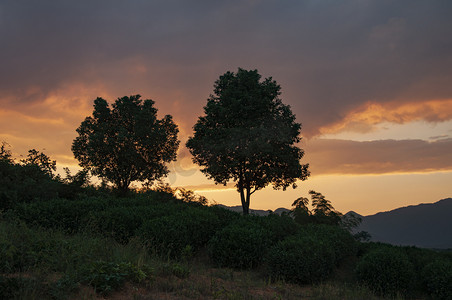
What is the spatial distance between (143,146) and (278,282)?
30.7 metres

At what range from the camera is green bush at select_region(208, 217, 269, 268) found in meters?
12.3

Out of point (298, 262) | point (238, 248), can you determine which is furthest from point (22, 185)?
point (298, 262)

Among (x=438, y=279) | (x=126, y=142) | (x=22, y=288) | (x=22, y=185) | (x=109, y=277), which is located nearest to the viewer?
(x=22, y=288)

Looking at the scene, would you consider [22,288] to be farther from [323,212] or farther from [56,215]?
[323,212]

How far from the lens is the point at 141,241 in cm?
1236

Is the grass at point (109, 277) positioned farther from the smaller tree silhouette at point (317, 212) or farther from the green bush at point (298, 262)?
the smaller tree silhouette at point (317, 212)

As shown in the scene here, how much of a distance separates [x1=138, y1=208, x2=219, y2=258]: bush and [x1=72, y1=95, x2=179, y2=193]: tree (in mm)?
25898

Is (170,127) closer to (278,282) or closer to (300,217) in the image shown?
(300,217)

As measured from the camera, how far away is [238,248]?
12477 mm

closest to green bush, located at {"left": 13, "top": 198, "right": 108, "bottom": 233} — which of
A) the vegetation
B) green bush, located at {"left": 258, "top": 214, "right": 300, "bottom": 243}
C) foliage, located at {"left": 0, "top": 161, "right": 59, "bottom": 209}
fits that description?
the vegetation

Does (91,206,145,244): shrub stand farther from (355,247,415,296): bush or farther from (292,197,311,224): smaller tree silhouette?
(292,197,311,224): smaller tree silhouette

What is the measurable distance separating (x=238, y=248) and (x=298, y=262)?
225cm

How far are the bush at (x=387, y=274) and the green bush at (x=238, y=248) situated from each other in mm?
3616

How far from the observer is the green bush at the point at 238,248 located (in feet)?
40.5
